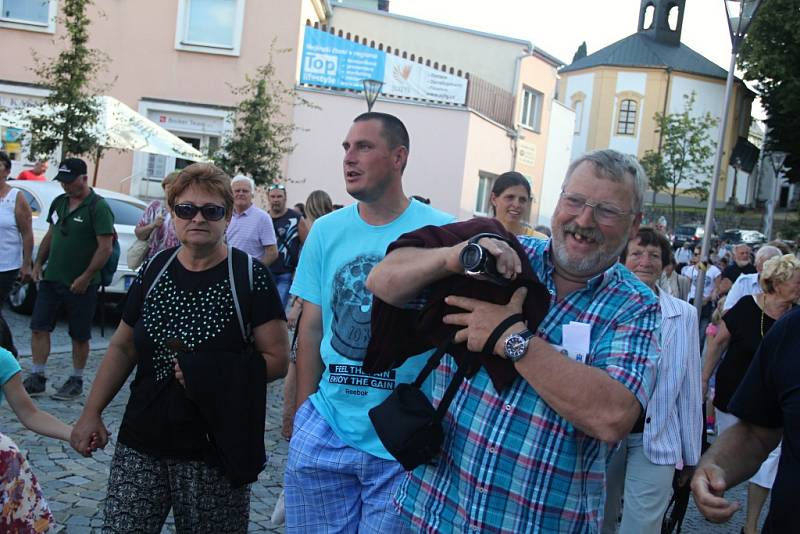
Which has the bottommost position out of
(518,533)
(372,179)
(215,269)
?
(518,533)

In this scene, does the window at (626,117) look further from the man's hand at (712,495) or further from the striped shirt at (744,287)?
the man's hand at (712,495)

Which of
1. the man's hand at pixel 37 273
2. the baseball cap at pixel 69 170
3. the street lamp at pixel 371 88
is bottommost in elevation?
the man's hand at pixel 37 273

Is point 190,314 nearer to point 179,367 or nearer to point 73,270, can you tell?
point 179,367

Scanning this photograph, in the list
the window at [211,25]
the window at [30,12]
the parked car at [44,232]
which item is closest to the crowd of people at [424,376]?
the parked car at [44,232]

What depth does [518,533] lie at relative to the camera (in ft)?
7.65

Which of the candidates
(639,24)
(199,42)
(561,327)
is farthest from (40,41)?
(639,24)

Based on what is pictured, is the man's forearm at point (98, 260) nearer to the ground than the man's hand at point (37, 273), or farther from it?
farther from it

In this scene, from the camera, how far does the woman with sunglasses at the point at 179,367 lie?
3412 mm

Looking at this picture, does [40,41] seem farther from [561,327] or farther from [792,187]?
[792,187]

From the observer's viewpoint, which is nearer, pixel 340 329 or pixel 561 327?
pixel 561 327

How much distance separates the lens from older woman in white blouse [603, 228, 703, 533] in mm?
4285

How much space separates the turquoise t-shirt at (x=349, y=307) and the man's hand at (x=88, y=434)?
0.91 metres

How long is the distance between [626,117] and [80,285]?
63.2 metres

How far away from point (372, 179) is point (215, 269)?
2.48 feet
